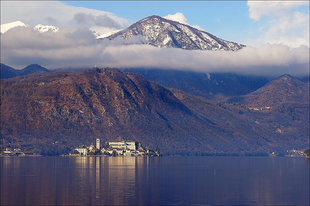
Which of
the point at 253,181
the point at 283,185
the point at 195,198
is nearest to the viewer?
the point at 195,198

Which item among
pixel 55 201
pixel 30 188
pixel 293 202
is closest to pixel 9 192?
pixel 30 188

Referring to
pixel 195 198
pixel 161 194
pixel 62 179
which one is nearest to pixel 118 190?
pixel 161 194

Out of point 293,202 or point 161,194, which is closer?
point 293,202

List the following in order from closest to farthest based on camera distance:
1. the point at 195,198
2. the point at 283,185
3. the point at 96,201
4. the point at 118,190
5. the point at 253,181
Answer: the point at 96,201 < the point at 195,198 < the point at 118,190 < the point at 283,185 < the point at 253,181

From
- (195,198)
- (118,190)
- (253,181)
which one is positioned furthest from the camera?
(253,181)

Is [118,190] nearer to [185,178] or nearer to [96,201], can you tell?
[96,201]

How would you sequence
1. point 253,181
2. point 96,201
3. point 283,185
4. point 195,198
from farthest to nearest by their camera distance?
point 253,181 → point 283,185 → point 195,198 → point 96,201

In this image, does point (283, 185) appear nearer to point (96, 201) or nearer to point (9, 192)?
point (96, 201)

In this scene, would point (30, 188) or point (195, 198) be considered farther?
point (30, 188)

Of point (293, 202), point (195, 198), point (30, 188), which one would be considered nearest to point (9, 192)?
point (30, 188)
